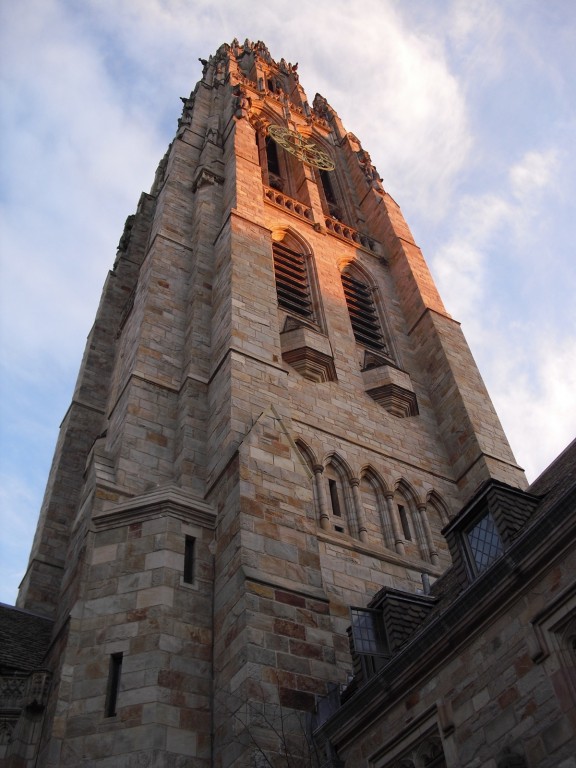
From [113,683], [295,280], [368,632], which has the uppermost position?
[295,280]

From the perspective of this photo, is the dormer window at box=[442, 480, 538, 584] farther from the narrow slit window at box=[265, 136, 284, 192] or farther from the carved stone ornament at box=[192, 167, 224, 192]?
the narrow slit window at box=[265, 136, 284, 192]

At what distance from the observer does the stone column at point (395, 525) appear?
58.7 ft

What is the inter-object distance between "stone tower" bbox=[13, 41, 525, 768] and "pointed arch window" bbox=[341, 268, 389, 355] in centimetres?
9

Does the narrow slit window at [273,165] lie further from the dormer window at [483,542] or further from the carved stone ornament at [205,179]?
the dormer window at [483,542]

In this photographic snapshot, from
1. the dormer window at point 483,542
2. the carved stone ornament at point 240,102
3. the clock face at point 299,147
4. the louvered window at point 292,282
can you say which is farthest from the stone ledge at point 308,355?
the clock face at point 299,147

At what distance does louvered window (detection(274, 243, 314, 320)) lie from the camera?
25.1m

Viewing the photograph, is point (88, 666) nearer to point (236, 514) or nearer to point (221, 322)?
point (236, 514)

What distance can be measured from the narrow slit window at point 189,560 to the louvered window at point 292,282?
10.5 m

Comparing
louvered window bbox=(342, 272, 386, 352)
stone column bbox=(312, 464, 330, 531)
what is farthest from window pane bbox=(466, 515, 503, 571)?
louvered window bbox=(342, 272, 386, 352)

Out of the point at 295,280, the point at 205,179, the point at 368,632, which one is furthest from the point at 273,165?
the point at 368,632

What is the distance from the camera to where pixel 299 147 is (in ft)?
124

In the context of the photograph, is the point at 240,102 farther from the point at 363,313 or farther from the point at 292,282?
the point at 363,313

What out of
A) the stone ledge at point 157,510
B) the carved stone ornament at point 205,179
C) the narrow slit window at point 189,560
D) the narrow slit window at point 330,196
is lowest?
the narrow slit window at point 189,560

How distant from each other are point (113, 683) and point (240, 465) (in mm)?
4269
